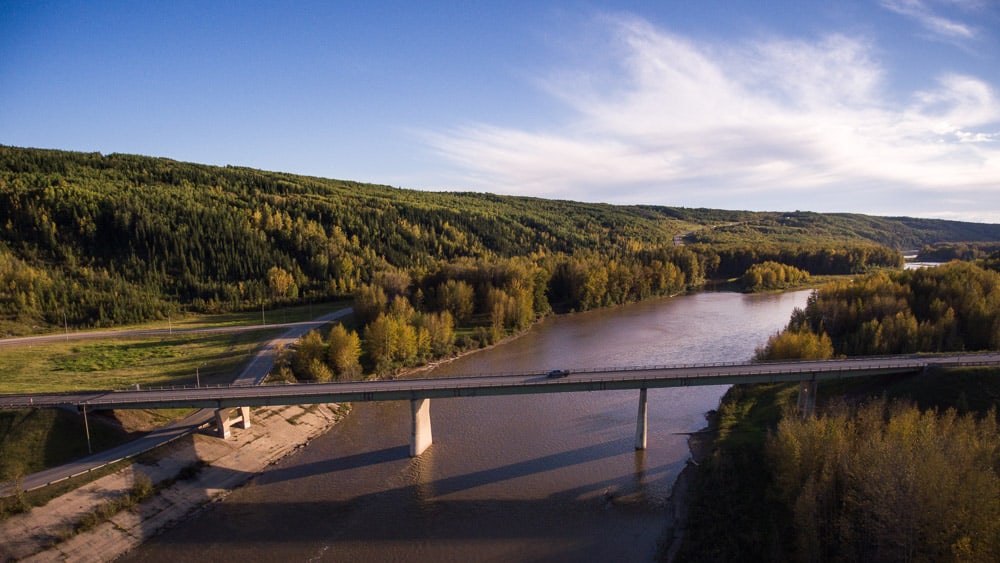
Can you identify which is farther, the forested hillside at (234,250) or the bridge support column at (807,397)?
the forested hillside at (234,250)

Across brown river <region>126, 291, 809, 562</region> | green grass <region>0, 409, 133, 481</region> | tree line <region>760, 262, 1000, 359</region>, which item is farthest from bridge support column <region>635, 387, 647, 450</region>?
green grass <region>0, 409, 133, 481</region>

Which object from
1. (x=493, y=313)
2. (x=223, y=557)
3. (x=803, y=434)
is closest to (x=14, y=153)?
(x=493, y=313)

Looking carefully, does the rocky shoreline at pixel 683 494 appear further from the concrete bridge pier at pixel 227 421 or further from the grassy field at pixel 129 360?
the grassy field at pixel 129 360

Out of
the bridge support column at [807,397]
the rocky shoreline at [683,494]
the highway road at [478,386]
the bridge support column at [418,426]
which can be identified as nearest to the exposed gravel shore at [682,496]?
the rocky shoreline at [683,494]

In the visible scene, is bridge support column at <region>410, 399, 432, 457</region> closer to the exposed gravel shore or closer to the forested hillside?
the exposed gravel shore

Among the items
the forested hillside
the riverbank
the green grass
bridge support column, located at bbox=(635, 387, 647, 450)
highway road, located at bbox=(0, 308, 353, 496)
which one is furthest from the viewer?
the forested hillside

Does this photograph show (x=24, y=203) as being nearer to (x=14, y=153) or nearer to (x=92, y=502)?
(x=14, y=153)

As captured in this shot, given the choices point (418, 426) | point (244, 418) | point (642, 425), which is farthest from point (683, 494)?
point (244, 418)
